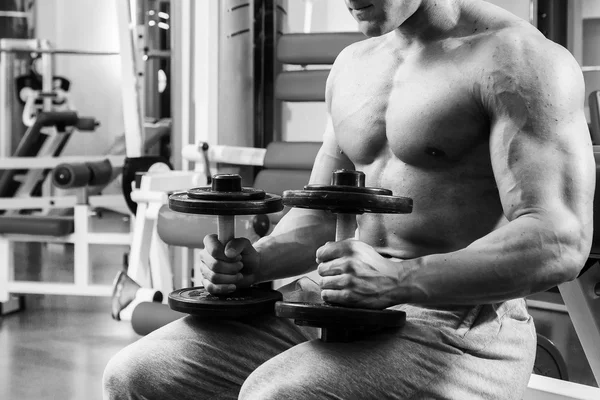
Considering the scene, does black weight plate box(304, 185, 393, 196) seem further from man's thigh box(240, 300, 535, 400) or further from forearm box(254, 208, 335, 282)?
forearm box(254, 208, 335, 282)

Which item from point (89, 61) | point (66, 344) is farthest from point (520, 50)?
point (89, 61)

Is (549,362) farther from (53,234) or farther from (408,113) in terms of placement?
(53,234)

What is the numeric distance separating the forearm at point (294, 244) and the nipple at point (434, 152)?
247 millimetres

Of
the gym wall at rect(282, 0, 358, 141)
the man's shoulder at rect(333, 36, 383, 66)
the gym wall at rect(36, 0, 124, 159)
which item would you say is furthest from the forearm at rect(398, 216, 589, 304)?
the gym wall at rect(36, 0, 124, 159)

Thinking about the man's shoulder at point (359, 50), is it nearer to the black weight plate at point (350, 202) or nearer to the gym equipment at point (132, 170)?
the black weight plate at point (350, 202)

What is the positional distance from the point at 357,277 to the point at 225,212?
24cm

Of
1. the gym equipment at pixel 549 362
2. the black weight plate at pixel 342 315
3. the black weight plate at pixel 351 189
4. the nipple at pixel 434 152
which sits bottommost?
the gym equipment at pixel 549 362

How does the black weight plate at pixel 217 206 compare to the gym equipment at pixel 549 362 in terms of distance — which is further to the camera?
the gym equipment at pixel 549 362

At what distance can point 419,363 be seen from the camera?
1.03m

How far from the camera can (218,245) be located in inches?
47.1

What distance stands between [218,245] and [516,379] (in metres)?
0.45

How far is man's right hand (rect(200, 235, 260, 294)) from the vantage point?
1183 millimetres

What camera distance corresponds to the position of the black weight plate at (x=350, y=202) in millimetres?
961

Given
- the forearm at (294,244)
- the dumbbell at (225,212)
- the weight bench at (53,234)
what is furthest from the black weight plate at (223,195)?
the weight bench at (53,234)
